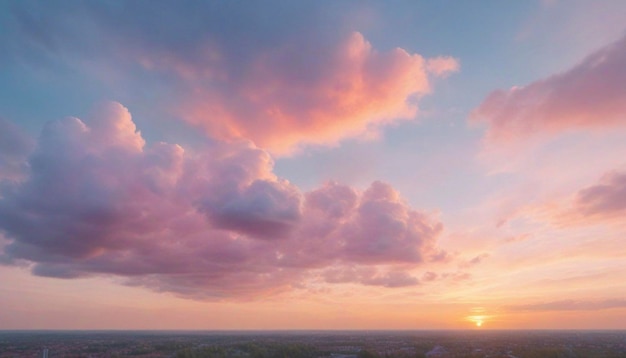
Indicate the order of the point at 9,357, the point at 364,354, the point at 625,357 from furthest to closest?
1. the point at 9,357
2. the point at 364,354
3. the point at 625,357

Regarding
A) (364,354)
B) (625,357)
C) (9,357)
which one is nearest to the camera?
(625,357)

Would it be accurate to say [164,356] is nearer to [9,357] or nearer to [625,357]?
[9,357]

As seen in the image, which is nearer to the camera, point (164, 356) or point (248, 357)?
point (248, 357)

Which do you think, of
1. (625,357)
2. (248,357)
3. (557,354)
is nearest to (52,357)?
(248,357)

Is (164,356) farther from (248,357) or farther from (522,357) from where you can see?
(522,357)

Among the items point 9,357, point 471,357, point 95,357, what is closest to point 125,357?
point 95,357

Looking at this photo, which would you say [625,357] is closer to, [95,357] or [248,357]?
[248,357]

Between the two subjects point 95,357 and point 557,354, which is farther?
point 95,357

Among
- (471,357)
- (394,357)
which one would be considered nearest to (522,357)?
(471,357)
